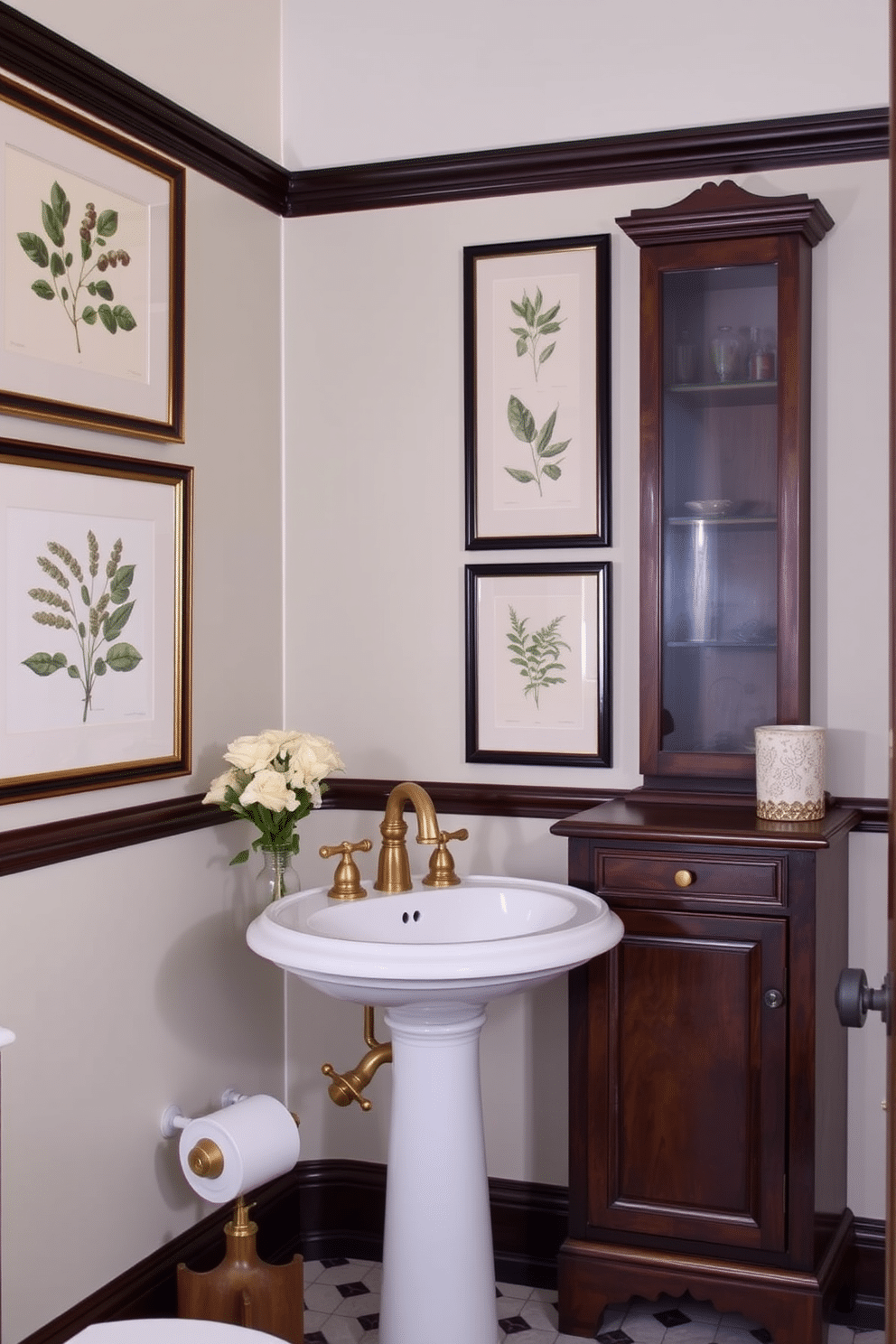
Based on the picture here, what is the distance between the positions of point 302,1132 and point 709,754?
1325 millimetres

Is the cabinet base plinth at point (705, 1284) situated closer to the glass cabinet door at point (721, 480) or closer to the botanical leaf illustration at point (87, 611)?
the glass cabinet door at point (721, 480)

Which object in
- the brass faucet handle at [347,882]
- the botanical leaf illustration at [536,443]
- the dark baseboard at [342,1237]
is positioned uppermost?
the botanical leaf illustration at [536,443]

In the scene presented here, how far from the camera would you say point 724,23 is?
2908mm

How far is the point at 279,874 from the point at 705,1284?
1112 mm

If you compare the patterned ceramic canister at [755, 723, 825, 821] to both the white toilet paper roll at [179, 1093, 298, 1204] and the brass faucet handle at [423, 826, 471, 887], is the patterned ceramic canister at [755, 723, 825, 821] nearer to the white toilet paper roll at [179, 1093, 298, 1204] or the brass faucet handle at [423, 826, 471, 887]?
the brass faucet handle at [423, 826, 471, 887]

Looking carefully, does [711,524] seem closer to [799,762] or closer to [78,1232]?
[799,762]

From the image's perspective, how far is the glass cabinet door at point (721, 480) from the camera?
2764mm

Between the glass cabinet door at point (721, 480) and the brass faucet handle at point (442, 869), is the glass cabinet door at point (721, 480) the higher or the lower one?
the higher one

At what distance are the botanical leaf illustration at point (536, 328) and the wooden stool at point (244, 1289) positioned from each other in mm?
1805

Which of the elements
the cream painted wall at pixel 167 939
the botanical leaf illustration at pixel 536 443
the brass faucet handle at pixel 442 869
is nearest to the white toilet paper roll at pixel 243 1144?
the cream painted wall at pixel 167 939

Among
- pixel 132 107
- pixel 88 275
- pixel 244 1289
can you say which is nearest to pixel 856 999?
pixel 244 1289

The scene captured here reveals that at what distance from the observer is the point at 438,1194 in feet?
8.05

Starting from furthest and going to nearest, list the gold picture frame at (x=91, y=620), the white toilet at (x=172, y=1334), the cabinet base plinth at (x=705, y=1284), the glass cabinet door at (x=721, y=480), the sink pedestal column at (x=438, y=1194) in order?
the glass cabinet door at (x=721, y=480)
the cabinet base plinth at (x=705, y=1284)
the sink pedestal column at (x=438, y=1194)
the gold picture frame at (x=91, y=620)
the white toilet at (x=172, y=1334)

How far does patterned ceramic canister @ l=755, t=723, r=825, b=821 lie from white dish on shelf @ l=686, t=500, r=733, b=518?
18.2 inches
